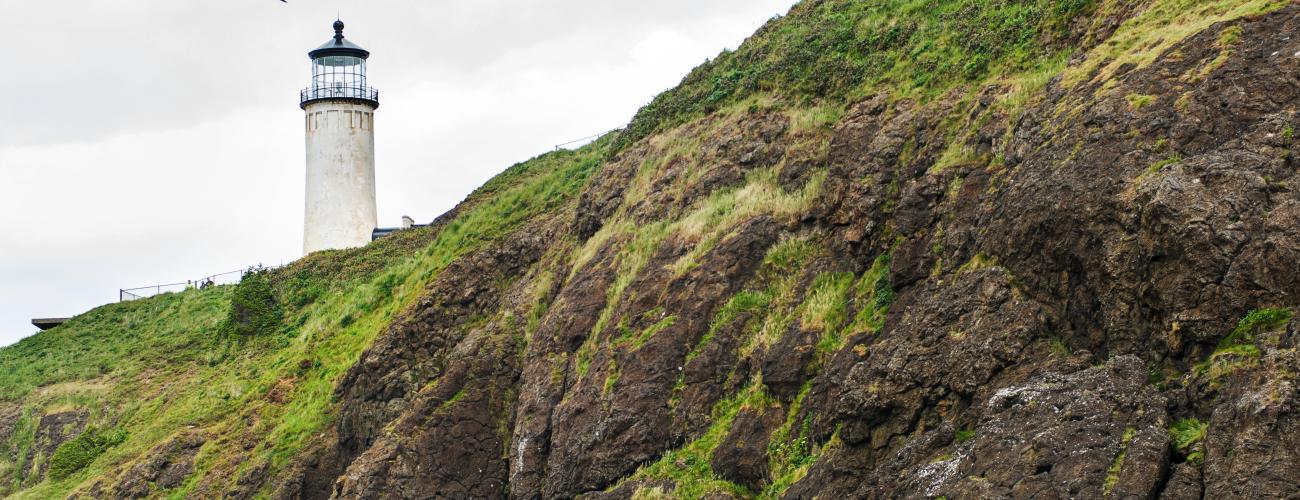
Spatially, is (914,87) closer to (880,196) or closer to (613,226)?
(880,196)

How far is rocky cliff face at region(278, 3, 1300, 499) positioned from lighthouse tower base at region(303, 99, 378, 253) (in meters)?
27.5

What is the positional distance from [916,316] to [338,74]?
47.9 meters

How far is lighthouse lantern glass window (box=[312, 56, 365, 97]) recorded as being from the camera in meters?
61.8

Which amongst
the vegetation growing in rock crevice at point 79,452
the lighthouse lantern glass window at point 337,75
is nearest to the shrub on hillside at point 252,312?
the vegetation growing in rock crevice at point 79,452

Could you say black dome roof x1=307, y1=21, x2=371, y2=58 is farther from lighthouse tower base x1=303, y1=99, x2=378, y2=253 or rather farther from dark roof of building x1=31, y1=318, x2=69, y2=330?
dark roof of building x1=31, y1=318, x2=69, y2=330

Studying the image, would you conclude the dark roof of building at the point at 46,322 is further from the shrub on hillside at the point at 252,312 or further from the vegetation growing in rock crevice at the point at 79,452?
the vegetation growing in rock crevice at the point at 79,452

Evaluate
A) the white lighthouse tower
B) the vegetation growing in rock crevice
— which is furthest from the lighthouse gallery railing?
the vegetation growing in rock crevice

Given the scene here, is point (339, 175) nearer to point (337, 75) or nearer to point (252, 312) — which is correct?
point (337, 75)

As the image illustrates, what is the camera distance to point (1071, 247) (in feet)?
55.2

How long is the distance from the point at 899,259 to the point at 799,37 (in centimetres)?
1589

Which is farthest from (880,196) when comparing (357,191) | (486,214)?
(357,191)

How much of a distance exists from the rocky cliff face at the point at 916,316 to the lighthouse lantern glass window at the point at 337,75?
103 feet

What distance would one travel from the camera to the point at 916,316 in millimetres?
18344

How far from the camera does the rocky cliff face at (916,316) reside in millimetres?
14266
